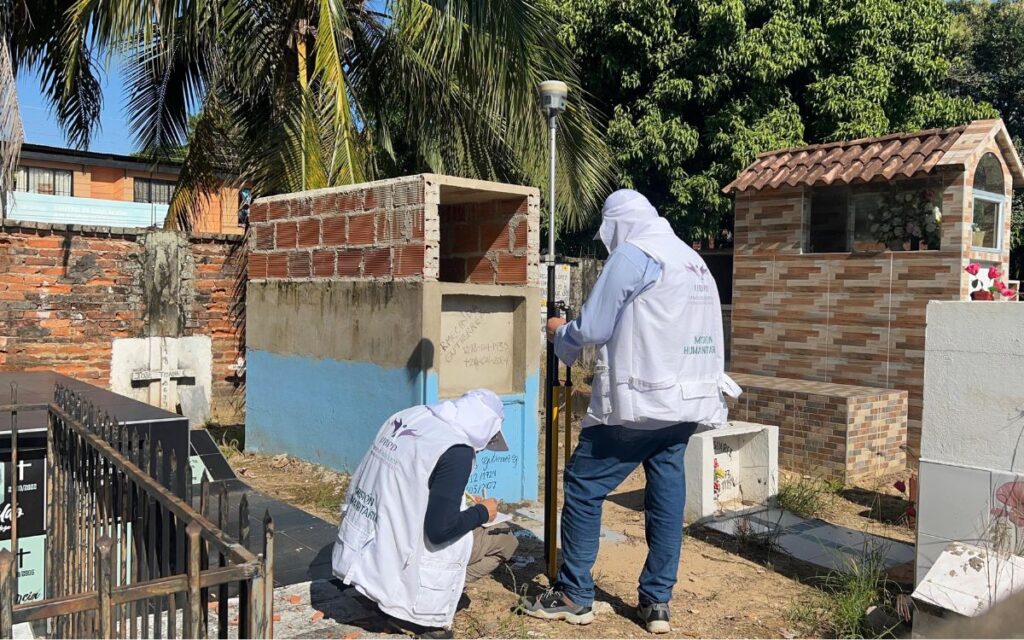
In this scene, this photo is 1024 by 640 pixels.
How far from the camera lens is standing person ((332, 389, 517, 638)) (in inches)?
142

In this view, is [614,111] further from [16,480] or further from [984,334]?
[16,480]

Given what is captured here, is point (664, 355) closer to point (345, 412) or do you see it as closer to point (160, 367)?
point (345, 412)

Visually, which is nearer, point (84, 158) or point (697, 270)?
point (697, 270)

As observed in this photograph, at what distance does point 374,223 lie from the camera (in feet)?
21.6

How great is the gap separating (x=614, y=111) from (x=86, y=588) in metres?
14.5

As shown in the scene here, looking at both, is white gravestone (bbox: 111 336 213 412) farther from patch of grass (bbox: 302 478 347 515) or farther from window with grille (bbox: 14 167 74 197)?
window with grille (bbox: 14 167 74 197)

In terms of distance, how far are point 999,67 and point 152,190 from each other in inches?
868

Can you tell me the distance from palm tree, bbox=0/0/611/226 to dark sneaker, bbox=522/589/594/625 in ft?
18.1

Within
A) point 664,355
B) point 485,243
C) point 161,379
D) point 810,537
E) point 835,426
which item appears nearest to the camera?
point 664,355

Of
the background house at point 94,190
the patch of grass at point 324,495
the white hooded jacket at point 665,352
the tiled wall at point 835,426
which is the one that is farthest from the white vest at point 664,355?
the background house at point 94,190

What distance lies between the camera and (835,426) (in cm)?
771

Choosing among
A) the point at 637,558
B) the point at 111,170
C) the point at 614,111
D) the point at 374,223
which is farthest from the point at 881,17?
the point at 111,170

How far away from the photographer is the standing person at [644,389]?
3838 mm

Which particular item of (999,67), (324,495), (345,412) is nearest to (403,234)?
(345,412)
